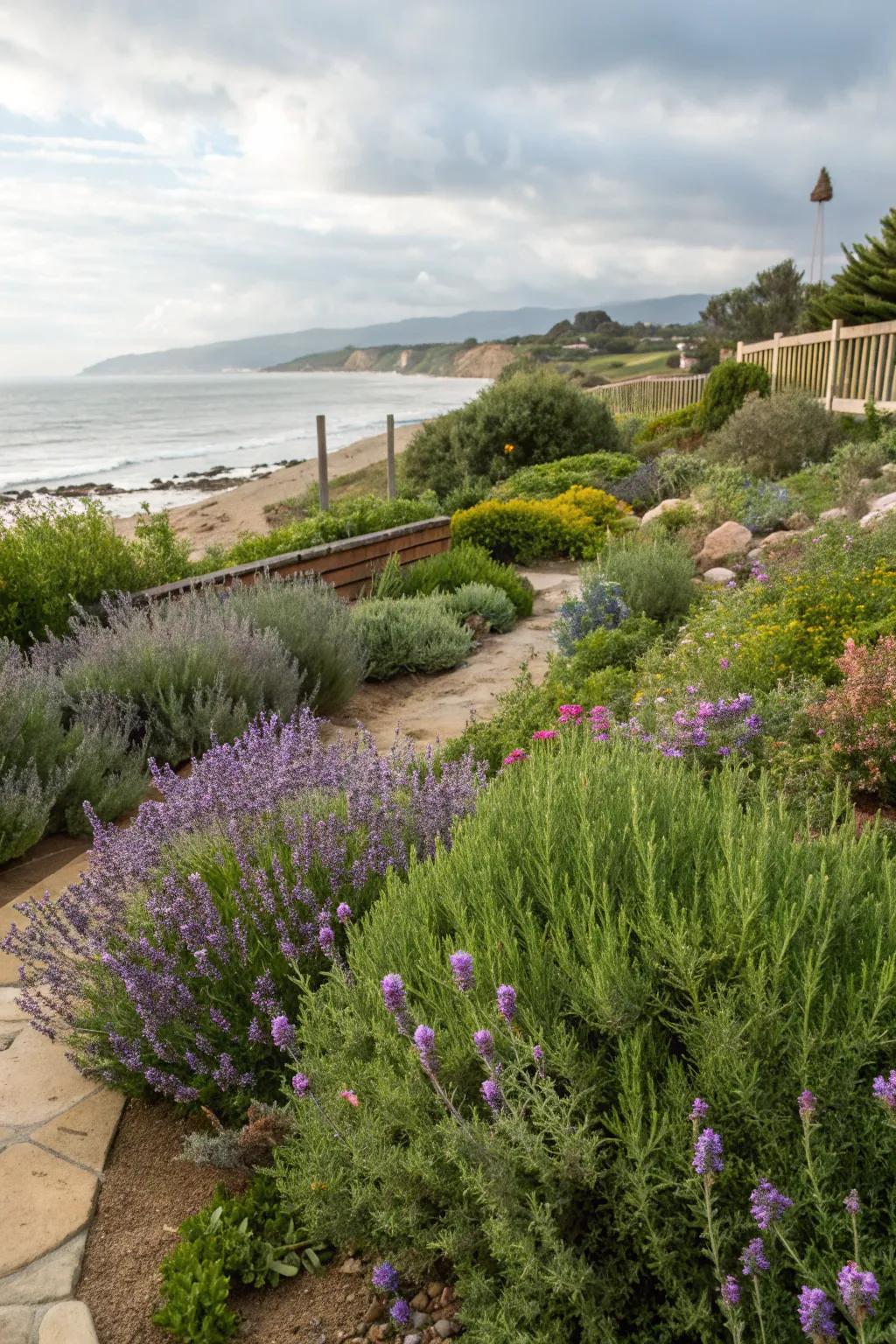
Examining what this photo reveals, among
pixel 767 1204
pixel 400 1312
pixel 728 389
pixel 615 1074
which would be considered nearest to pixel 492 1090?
pixel 615 1074

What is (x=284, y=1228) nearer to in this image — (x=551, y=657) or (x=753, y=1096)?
(x=753, y=1096)

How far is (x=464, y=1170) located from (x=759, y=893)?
26.9 inches

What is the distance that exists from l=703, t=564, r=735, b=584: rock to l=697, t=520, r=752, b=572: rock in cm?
62

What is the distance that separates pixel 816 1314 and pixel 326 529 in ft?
31.4

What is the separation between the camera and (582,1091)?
1.56 m

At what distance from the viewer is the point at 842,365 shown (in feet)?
52.9

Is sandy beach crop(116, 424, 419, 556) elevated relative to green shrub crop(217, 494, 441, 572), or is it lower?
lower

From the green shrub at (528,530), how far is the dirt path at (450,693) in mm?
2975

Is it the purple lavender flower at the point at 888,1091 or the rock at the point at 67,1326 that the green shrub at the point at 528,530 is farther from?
the purple lavender flower at the point at 888,1091

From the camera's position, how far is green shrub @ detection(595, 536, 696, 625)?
7148 mm

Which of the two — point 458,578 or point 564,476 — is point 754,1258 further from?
point 564,476

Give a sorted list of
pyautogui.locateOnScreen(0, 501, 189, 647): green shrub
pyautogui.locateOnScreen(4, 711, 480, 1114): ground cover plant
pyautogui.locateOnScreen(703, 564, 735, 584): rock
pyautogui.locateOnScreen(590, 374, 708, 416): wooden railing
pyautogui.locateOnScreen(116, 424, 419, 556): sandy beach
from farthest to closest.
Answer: pyautogui.locateOnScreen(590, 374, 708, 416): wooden railing → pyautogui.locateOnScreen(116, 424, 419, 556): sandy beach → pyautogui.locateOnScreen(703, 564, 735, 584): rock → pyautogui.locateOnScreen(0, 501, 189, 647): green shrub → pyautogui.locateOnScreen(4, 711, 480, 1114): ground cover plant

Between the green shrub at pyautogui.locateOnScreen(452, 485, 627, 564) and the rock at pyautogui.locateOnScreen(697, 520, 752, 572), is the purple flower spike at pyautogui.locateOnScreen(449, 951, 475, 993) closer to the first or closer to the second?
the rock at pyautogui.locateOnScreen(697, 520, 752, 572)

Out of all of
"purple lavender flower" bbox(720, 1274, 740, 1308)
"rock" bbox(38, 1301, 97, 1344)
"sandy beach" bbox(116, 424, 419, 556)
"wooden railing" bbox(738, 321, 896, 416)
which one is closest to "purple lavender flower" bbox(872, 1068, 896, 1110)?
"purple lavender flower" bbox(720, 1274, 740, 1308)
